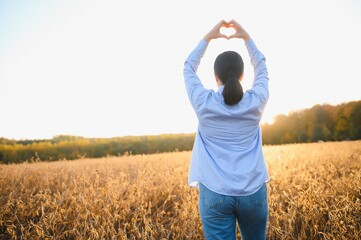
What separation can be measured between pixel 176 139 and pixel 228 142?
136 feet

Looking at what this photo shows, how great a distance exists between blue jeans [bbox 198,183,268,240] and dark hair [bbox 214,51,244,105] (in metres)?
0.66

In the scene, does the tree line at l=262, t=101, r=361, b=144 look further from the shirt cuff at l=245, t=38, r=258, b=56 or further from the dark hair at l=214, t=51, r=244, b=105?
the dark hair at l=214, t=51, r=244, b=105

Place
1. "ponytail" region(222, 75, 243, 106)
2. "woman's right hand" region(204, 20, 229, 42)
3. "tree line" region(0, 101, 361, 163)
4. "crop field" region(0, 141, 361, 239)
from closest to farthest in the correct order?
"ponytail" region(222, 75, 243, 106) < "woman's right hand" region(204, 20, 229, 42) < "crop field" region(0, 141, 361, 239) < "tree line" region(0, 101, 361, 163)

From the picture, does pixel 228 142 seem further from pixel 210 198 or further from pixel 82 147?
pixel 82 147

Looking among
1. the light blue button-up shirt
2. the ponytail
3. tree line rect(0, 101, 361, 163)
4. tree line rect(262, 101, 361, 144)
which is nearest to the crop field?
the light blue button-up shirt

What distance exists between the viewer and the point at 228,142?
1722 millimetres

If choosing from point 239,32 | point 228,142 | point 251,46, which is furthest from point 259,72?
point 228,142

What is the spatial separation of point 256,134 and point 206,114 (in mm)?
436

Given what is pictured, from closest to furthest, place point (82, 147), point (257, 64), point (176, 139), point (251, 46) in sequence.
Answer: point (257, 64) < point (251, 46) < point (82, 147) < point (176, 139)

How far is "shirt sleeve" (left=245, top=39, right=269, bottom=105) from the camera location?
1.77 m

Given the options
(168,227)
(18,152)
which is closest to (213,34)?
(168,227)

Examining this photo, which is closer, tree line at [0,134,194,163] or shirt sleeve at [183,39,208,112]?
shirt sleeve at [183,39,208,112]

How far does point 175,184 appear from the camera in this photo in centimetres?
552

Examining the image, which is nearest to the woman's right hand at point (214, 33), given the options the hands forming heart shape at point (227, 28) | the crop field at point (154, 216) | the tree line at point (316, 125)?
the hands forming heart shape at point (227, 28)
